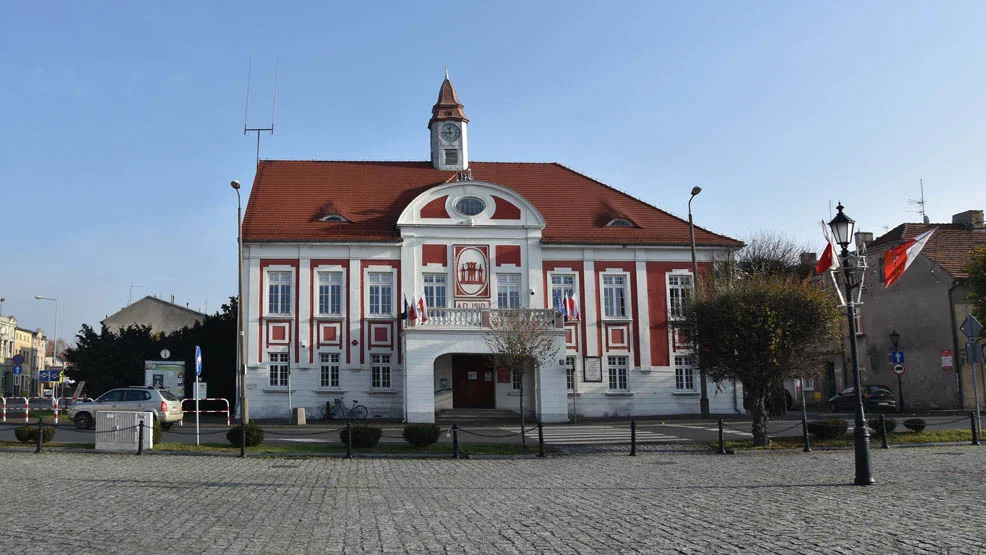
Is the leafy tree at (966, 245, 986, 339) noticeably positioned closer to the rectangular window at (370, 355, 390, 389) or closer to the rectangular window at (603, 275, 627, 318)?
the rectangular window at (603, 275, 627, 318)

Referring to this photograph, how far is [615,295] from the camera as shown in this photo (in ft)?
129

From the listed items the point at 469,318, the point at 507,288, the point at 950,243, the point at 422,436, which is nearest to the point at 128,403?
the point at 422,436

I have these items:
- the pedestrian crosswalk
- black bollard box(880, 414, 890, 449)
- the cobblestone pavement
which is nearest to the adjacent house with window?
the pedestrian crosswalk

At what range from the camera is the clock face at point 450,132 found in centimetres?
4412

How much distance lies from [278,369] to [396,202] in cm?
1011

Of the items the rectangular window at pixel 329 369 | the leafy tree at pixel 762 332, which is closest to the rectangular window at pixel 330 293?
the rectangular window at pixel 329 369

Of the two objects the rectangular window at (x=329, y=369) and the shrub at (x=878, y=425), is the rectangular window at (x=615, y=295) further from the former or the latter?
the shrub at (x=878, y=425)

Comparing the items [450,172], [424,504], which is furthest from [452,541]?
[450,172]

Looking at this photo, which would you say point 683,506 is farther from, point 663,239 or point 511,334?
point 663,239

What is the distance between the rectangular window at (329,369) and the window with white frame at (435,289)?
503cm

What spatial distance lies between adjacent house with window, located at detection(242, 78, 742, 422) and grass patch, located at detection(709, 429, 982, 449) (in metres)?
13.3

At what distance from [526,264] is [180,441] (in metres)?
19.2

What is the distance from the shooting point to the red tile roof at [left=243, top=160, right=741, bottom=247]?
3859cm

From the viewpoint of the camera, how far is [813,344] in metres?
22.5
